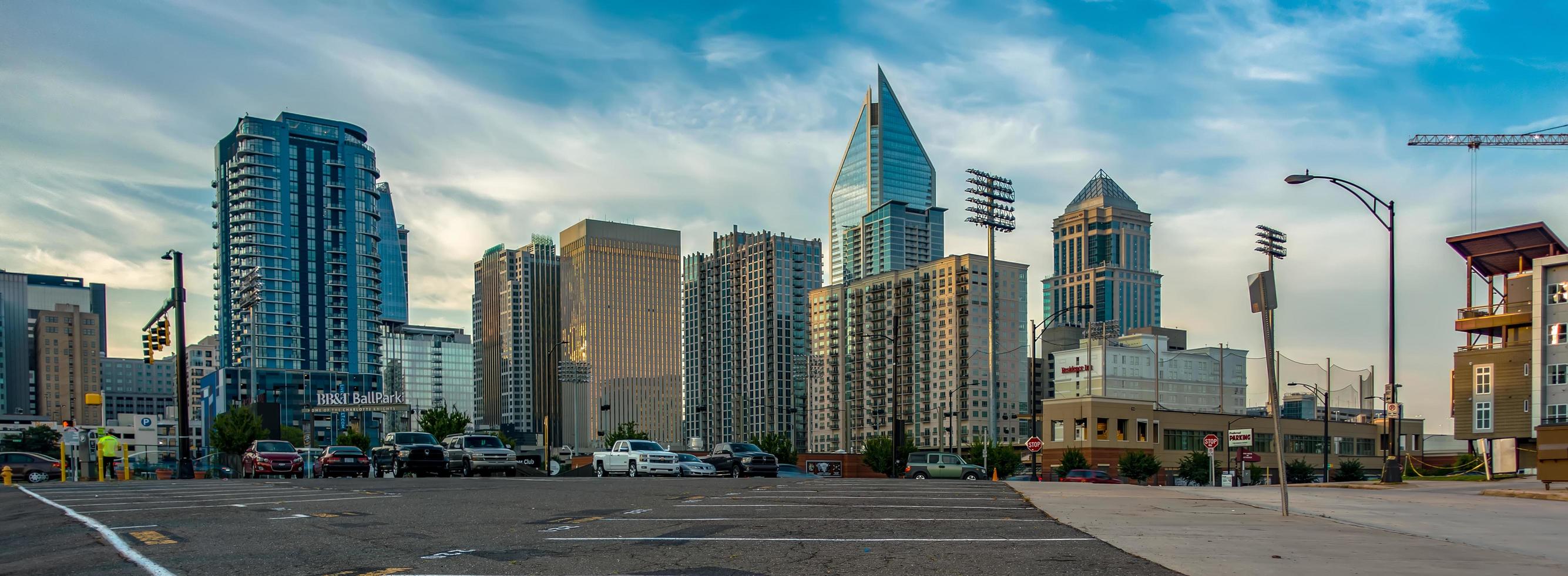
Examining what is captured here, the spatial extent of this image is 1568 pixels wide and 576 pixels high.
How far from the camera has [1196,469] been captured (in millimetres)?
89188

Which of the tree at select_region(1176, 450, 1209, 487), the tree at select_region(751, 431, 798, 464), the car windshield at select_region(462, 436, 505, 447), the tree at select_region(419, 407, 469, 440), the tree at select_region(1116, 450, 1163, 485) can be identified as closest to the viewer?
the car windshield at select_region(462, 436, 505, 447)

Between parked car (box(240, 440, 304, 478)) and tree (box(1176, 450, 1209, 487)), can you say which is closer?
parked car (box(240, 440, 304, 478))

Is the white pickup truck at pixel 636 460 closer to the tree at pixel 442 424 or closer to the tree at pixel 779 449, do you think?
the tree at pixel 442 424

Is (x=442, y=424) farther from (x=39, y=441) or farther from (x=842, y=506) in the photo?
(x=39, y=441)

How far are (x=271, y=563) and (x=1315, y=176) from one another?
3222cm

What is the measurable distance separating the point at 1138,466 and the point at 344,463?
58654mm

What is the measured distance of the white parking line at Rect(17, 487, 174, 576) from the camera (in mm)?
9202

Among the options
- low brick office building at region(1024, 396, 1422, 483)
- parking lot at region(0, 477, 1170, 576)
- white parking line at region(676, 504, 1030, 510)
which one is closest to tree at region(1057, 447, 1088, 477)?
low brick office building at region(1024, 396, 1422, 483)

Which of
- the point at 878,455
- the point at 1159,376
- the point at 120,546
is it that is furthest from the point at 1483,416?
the point at 1159,376

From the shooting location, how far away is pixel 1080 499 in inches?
796

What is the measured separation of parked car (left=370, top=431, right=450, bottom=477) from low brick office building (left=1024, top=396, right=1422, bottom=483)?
4463cm

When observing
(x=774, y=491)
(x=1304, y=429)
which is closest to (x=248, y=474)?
(x=774, y=491)

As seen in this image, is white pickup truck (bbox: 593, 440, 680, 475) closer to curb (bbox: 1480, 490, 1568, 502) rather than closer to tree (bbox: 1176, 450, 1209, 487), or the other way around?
curb (bbox: 1480, 490, 1568, 502)

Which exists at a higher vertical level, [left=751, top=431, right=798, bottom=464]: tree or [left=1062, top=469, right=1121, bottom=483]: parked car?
[left=1062, top=469, right=1121, bottom=483]: parked car
